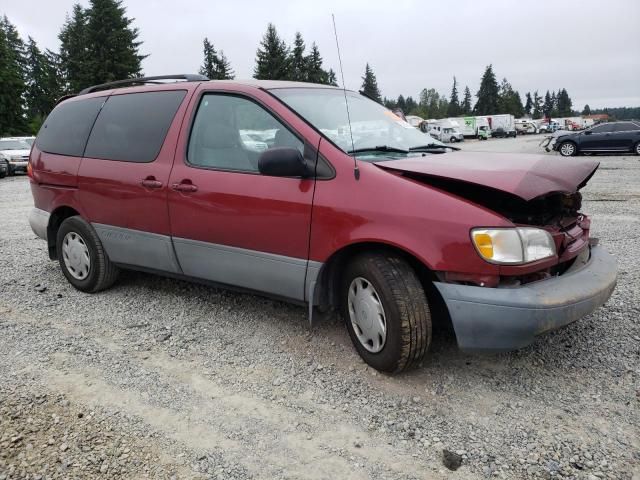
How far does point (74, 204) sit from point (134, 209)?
86 centimetres

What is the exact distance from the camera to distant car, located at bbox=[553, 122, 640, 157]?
20047mm

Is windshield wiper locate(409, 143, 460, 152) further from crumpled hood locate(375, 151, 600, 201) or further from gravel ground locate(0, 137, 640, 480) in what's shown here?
gravel ground locate(0, 137, 640, 480)

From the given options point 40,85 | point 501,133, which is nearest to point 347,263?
point 501,133

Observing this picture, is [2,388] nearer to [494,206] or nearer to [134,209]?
Result: [134,209]

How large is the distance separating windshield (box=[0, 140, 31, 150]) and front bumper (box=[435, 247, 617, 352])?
22143 mm

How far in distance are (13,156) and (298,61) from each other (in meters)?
41.5

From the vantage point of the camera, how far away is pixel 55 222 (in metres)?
4.80

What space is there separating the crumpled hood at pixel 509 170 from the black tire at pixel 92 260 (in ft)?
8.87

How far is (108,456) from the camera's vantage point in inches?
94.1

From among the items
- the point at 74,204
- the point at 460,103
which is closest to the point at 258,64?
the point at 74,204

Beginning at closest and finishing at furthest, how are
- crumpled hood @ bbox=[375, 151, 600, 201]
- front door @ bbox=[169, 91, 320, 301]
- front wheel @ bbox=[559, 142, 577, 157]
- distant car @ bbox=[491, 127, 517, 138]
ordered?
1. crumpled hood @ bbox=[375, 151, 600, 201]
2. front door @ bbox=[169, 91, 320, 301]
3. front wheel @ bbox=[559, 142, 577, 157]
4. distant car @ bbox=[491, 127, 517, 138]

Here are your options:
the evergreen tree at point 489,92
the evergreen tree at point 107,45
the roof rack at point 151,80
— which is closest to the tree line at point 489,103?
the evergreen tree at point 489,92

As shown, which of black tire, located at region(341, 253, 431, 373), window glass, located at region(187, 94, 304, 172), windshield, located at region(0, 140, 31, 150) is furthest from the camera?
windshield, located at region(0, 140, 31, 150)

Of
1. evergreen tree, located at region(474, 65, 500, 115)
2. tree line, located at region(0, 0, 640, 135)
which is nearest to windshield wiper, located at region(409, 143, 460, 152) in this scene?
tree line, located at region(0, 0, 640, 135)
